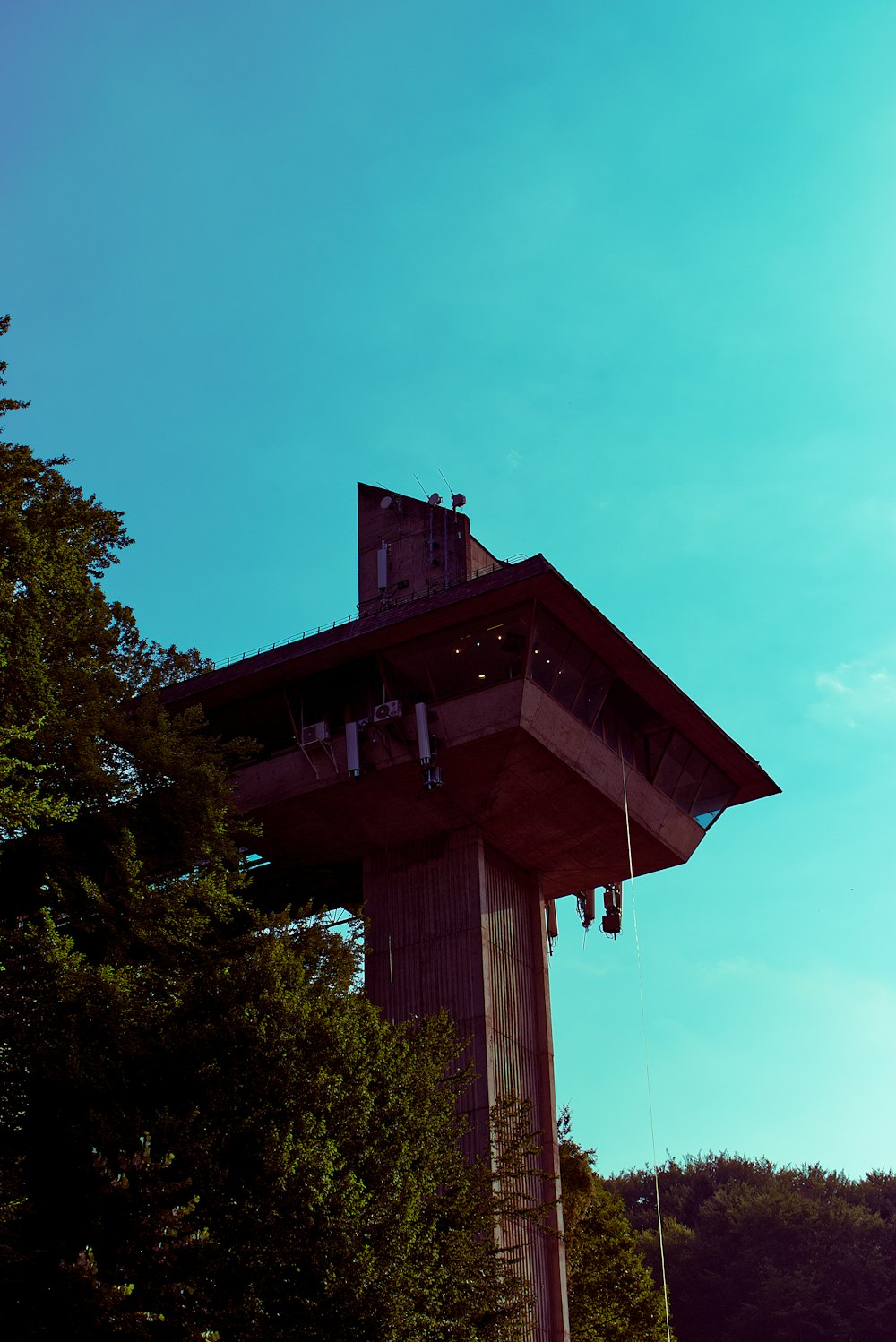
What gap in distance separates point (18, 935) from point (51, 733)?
3.84m

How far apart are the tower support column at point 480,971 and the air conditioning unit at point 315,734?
12.1ft

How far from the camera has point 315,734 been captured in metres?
33.9

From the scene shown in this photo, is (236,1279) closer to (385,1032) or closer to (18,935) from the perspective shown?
(385,1032)

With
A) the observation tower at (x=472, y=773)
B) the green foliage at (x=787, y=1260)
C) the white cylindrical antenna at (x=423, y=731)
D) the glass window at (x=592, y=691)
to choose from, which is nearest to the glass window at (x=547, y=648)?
the observation tower at (x=472, y=773)

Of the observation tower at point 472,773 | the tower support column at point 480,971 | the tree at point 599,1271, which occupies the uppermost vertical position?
the observation tower at point 472,773

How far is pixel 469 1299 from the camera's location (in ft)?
72.6

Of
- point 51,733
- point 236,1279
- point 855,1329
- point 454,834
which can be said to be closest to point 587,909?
point 454,834

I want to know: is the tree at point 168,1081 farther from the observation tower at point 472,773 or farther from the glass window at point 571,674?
the glass window at point 571,674

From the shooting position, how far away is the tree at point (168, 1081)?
19500mm

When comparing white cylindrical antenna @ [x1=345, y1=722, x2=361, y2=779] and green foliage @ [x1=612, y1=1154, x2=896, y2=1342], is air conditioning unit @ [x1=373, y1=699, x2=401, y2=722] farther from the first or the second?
green foliage @ [x1=612, y1=1154, x2=896, y2=1342]

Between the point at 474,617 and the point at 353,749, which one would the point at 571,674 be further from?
the point at 353,749

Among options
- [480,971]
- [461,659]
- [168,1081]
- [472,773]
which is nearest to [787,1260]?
[480,971]

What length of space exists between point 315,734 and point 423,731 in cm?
283

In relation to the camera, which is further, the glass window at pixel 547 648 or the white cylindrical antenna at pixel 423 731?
the glass window at pixel 547 648
